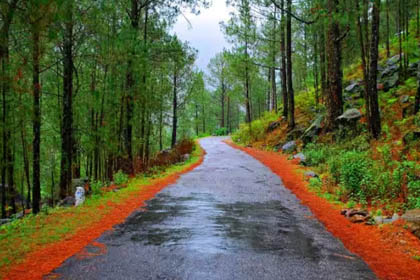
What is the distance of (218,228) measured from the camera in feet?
19.5

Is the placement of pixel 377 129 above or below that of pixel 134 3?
below

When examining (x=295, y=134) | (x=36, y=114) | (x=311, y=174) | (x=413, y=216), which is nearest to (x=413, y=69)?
(x=295, y=134)

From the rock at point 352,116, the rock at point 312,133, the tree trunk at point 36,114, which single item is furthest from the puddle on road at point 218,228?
the rock at point 312,133

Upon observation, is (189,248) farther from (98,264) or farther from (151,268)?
(98,264)

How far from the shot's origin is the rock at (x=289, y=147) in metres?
17.9

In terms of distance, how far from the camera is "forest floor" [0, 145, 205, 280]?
4.54 metres

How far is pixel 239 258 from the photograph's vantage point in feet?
14.8

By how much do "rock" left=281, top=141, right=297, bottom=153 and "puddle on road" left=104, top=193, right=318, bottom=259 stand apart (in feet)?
33.2

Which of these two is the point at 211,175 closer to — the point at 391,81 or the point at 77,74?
the point at 77,74

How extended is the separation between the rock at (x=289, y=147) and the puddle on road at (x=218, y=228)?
1013cm

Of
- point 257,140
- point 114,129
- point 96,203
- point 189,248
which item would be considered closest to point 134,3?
point 114,129

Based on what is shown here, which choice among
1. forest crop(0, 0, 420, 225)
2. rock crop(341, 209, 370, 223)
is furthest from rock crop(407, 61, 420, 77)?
rock crop(341, 209, 370, 223)

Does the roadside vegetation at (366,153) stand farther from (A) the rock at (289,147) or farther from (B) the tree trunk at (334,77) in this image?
(B) the tree trunk at (334,77)

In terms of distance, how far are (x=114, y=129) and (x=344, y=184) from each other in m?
12.4
